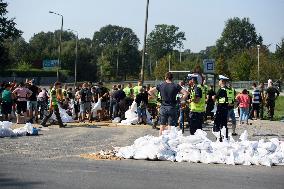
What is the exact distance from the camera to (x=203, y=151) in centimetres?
1073

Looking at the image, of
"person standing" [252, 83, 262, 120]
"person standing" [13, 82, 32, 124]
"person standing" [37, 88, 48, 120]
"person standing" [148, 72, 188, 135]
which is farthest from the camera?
"person standing" [252, 83, 262, 120]

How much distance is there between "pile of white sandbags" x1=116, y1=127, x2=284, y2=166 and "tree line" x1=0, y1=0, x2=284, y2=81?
31.1 metres

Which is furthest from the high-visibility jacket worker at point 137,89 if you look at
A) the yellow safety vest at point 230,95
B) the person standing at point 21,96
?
the yellow safety vest at point 230,95

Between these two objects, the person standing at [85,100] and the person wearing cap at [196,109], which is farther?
the person standing at [85,100]

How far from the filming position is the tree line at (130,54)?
223 ft

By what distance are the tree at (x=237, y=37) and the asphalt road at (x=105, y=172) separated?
5138 inches

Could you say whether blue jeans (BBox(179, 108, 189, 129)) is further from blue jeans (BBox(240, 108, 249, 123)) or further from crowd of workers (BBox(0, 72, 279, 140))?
blue jeans (BBox(240, 108, 249, 123))

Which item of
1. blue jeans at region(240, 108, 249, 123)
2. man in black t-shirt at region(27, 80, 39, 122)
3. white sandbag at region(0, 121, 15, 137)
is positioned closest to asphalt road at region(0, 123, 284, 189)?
white sandbag at region(0, 121, 15, 137)

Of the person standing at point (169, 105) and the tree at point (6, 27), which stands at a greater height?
the tree at point (6, 27)

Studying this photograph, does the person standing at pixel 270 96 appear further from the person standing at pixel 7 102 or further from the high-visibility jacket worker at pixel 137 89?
the person standing at pixel 7 102

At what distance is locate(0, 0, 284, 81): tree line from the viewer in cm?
6806

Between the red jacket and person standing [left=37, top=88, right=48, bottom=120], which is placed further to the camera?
person standing [left=37, top=88, right=48, bottom=120]

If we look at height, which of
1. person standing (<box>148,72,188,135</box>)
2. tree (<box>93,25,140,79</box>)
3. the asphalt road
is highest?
tree (<box>93,25,140,79</box>)

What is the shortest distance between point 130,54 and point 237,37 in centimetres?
4095
